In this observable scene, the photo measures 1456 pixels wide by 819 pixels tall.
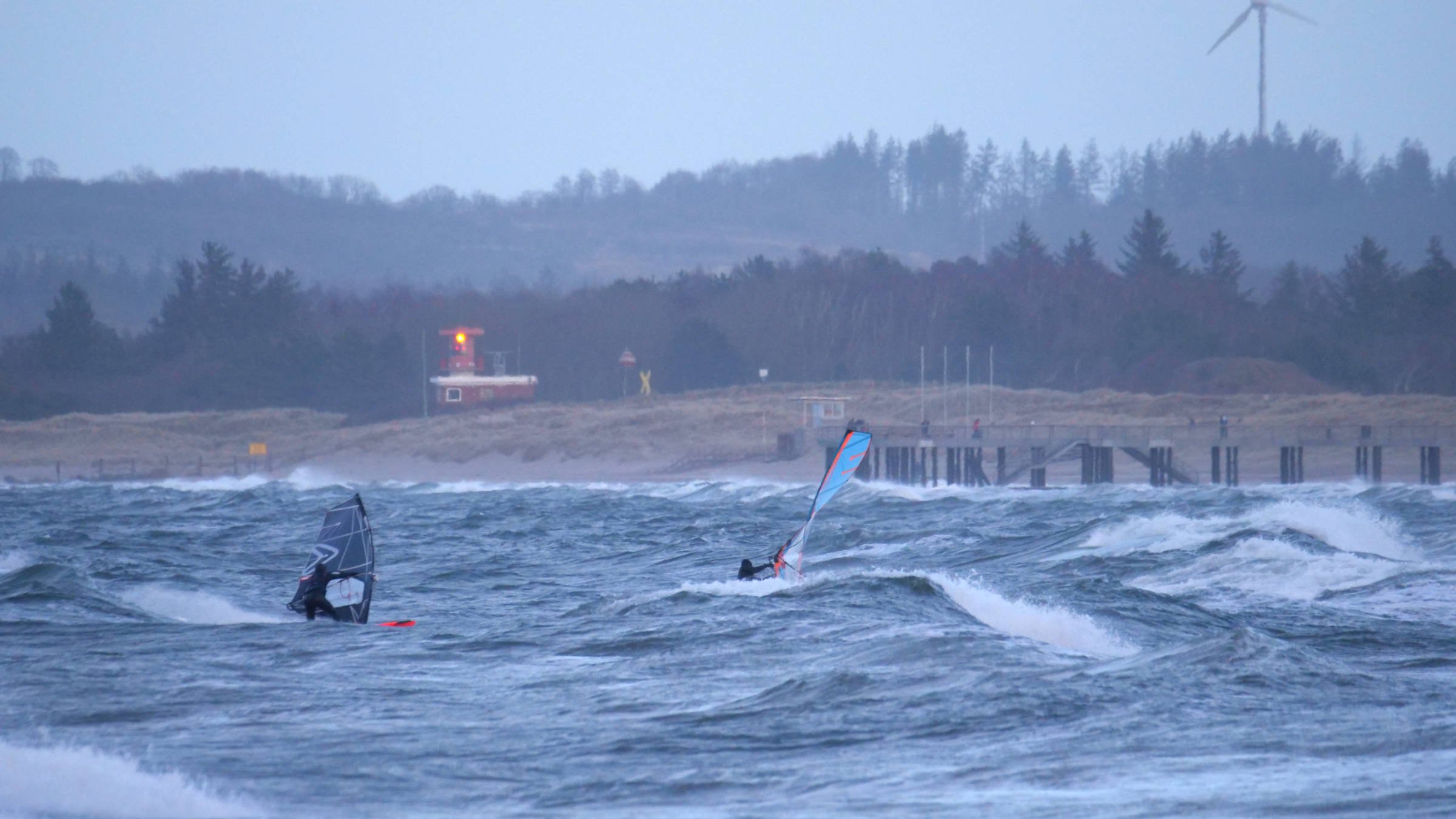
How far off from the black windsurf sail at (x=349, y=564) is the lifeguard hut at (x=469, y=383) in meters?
61.3

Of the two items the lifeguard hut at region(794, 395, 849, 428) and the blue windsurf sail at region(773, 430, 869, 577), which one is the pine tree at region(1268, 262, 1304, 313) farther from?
the blue windsurf sail at region(773, 430, 869, 577)

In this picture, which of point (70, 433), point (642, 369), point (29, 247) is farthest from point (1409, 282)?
point (29, 247)

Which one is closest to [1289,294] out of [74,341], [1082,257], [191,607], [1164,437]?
[1082,257]

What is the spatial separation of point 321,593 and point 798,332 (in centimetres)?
7817

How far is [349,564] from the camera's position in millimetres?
17156

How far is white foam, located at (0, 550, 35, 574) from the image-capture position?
2212 centimetres

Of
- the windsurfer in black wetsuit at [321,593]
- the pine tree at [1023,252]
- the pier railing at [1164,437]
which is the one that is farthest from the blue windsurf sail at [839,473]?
the pine tree at [1023,252]

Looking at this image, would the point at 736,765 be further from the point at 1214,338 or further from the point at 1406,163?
the point at 1406,163

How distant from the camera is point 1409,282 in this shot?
8575cm

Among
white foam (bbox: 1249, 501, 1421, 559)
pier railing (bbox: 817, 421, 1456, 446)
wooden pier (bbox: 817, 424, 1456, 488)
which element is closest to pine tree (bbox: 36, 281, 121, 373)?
wooden pier (bbox: 817, 424, 1456, 488)

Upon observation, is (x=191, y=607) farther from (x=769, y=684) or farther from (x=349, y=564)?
(x=769, y=684)

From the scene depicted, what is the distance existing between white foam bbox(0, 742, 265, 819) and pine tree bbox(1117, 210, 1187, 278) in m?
91.0

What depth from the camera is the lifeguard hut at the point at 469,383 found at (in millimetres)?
78125

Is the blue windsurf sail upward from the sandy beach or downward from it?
upward
